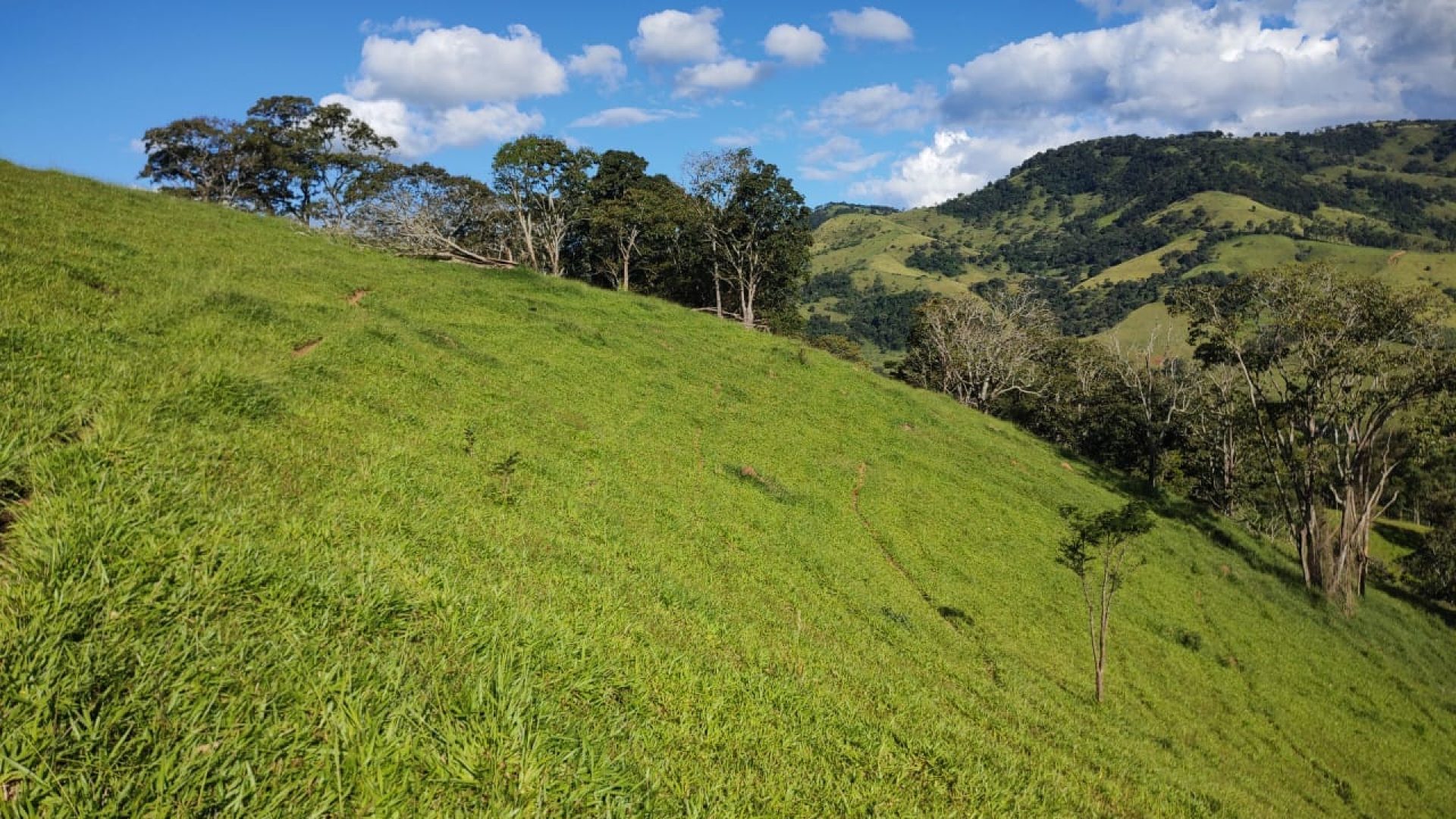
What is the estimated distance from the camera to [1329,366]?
24031 millimetres

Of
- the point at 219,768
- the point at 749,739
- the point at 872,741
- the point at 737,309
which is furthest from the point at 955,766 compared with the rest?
the point at 737,309

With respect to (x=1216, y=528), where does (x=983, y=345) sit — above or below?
above

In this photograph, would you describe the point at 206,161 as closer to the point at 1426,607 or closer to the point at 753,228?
the point at 753,228

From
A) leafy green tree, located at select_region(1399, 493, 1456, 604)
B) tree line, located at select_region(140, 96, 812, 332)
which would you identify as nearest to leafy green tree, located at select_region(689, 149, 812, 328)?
tree line, located at select_region(140, 96, 812, 332)

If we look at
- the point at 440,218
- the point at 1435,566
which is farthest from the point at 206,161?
the point at 1435,566

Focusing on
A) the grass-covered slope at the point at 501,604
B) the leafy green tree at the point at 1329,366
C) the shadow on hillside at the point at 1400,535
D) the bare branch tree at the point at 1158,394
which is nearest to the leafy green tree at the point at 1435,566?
the shadow on hillside at the point at 1400,535

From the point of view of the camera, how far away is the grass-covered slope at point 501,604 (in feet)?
10.7

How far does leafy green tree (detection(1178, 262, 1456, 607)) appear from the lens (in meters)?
23.5

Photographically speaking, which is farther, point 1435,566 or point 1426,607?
point 1435,566

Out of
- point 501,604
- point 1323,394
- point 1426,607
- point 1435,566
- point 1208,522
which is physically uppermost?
point 501,604

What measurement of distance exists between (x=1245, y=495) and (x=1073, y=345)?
69.8 ft

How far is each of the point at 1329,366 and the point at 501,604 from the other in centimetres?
3314

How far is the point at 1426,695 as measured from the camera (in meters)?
21.3

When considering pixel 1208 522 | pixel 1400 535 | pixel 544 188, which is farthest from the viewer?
pixel 1400 535
